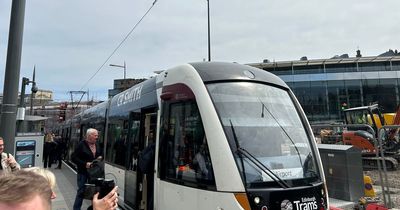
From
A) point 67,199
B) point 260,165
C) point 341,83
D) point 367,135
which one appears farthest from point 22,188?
point 341,83

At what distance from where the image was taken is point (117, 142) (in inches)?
360

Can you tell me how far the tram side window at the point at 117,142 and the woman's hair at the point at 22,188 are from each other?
7.15 meters

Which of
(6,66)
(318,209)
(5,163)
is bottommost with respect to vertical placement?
(318,209)

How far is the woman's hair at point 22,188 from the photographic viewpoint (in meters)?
1.12

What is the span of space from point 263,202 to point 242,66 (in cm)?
241

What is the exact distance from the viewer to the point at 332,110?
5400cm

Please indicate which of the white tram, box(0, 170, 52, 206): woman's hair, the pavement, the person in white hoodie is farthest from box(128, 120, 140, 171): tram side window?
box(0, 170, 52, 206): woman's hair

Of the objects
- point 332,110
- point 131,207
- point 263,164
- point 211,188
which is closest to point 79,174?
point 131,207

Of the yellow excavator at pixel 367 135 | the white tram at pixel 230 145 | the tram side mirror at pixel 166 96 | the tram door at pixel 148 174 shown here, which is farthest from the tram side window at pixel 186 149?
the yellow excavator at pixel 367 135

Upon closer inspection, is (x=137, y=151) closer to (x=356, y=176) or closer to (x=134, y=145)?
(x=134, y=145)

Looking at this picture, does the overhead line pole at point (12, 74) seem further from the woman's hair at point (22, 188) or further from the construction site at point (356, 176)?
the construction site at point (356, 176)

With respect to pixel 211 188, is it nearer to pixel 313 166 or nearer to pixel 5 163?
pixel 313 166

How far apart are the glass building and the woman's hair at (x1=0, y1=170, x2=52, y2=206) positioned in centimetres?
5359

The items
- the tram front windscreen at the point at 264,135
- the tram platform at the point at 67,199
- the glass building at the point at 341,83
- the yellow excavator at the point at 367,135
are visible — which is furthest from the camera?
the glass building at the point at 341,83
